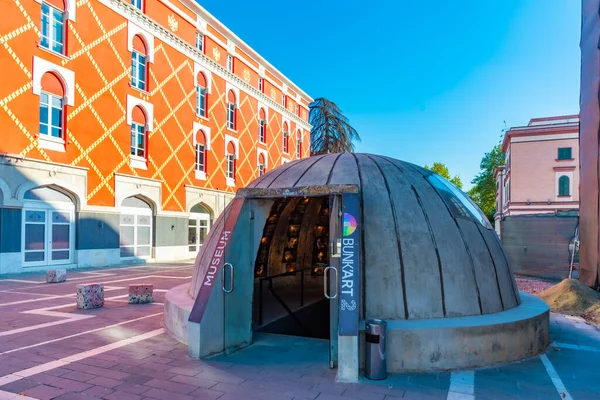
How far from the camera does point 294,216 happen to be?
12.3 metres

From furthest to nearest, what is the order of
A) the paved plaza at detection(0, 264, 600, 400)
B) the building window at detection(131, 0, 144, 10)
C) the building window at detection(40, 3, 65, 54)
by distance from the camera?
the building window at detection(131, 0, 144, 10), the building window at detection(40, 3, 65, 54), the paved plaza at detection(0, 264, 600, 400)

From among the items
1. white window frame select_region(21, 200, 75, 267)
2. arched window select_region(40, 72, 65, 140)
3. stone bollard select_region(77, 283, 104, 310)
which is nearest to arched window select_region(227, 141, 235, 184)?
white window frame select_region(21, 200, 75, 267)

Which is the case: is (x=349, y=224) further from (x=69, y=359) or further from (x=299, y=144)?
(x=299, y=144)

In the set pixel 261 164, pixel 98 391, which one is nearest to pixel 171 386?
pixel 98 391

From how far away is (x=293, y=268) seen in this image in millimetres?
12969

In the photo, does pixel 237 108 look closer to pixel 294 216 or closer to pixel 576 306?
pixel 294 216

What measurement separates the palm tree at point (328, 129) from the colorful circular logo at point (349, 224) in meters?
46.3

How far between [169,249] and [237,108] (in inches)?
574

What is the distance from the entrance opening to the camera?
10.3 m

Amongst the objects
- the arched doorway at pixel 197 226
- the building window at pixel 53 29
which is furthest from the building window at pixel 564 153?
the building window at pixel 53 29

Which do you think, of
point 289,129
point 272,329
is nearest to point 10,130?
point 272,329

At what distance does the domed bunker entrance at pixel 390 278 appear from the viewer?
20.9 ft

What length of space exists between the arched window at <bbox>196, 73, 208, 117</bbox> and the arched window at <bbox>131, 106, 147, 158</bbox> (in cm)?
605

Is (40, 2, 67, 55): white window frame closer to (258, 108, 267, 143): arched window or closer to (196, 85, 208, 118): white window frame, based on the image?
(196, 85, 208, 118): white window frame
